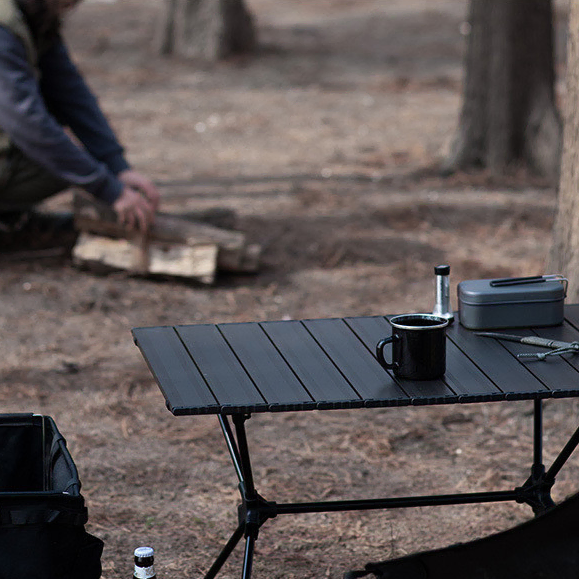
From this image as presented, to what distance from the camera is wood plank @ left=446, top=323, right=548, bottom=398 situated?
2307 mm

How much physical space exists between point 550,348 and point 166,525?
1357mm

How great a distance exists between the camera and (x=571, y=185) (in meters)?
4.02

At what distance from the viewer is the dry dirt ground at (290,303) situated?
3309mm

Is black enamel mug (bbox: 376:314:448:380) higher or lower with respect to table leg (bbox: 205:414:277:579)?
higher

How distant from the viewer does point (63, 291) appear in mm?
5359

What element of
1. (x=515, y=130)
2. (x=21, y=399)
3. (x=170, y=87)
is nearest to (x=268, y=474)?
(x=21, y=399)

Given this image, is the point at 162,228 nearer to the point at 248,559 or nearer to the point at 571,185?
the point at 571,185

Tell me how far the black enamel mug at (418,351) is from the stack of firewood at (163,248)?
2985 millimetres

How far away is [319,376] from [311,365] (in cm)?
7

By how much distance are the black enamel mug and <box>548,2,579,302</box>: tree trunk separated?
1710mm

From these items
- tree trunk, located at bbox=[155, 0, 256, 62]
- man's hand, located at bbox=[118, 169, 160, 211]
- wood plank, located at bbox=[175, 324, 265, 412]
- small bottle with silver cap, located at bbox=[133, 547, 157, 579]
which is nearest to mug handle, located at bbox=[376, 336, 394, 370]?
wood plank, located at bbox=[175, 324, 265, 412]

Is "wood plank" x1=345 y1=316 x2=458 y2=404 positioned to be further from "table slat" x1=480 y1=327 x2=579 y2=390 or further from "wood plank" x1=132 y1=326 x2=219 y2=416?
"wood plank" x1=132 y1=326 x2=219 y2=416

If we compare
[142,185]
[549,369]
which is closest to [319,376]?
[549,369]

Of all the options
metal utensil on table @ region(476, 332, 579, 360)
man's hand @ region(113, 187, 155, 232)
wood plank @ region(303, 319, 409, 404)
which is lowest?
man's hand @ region(113, 187, 155, 232)
